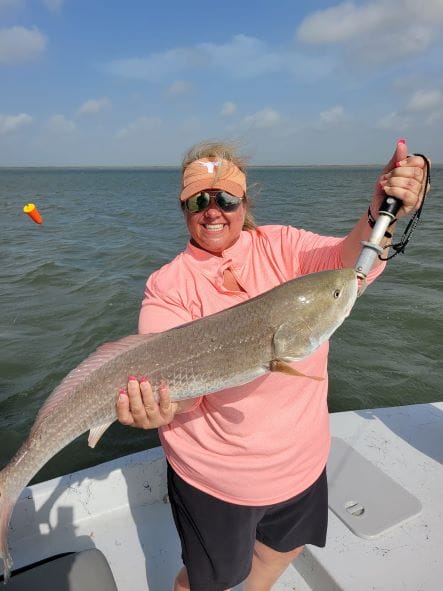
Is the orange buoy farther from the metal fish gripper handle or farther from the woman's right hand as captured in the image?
the metal fish gripper handle

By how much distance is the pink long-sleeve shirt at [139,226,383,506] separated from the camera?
2.61m

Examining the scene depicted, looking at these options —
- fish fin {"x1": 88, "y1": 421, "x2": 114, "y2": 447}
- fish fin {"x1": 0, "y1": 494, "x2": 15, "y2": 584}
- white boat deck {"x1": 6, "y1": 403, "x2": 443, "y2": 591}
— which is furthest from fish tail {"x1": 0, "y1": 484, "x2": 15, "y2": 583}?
white boat deck {"x1": 6, "y1": 403, "x2": 443, "y2": 591}

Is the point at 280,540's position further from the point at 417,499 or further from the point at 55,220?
the point at 55,220

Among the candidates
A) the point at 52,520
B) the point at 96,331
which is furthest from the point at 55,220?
the point at 52,520

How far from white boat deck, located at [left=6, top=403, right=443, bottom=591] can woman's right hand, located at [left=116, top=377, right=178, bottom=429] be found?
75.1 inches

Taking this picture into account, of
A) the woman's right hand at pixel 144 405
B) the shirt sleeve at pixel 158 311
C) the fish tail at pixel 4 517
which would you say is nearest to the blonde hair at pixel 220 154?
the shirt sleeve at pixel 158 311

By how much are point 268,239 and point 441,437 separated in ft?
10.2

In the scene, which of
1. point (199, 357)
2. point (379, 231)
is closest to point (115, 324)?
point (199, 357)

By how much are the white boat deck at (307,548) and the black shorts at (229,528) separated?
85 cm

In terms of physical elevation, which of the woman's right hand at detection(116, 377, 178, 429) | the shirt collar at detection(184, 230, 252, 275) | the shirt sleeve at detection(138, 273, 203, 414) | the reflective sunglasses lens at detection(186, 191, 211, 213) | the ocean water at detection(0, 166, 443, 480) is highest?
the reflective sunglasses lens at detection(186, 191, 211, 213)

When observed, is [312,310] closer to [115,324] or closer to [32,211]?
[115,324]

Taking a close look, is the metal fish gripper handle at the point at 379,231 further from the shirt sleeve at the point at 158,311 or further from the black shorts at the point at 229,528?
the black shorts at the point at 229,528

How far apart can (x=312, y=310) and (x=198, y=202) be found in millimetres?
1018

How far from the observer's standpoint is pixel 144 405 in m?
2.64
